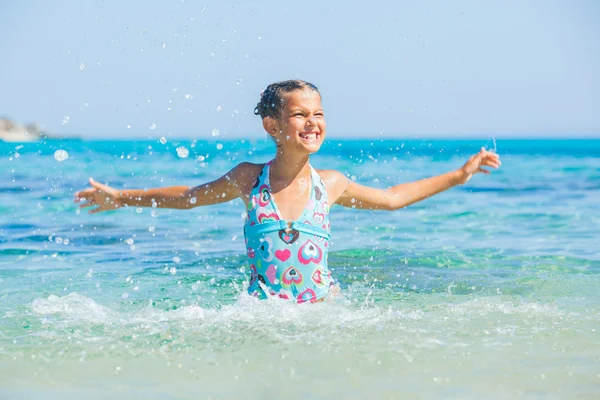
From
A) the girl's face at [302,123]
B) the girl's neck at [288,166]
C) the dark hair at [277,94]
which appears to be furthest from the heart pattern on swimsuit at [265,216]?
the dark hair at [277,94]

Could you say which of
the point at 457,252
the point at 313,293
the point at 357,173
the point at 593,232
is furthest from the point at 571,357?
the point at 357,173

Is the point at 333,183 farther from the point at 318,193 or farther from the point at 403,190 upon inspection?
the point at 403,190

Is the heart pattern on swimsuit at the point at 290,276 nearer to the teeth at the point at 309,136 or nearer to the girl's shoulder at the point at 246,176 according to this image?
the girl's shoulder at the point at 246,176

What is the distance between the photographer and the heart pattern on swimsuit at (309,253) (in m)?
4.28

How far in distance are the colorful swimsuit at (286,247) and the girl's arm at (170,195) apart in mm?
182

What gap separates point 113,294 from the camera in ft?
17.2

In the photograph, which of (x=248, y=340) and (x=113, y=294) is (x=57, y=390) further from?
(x=113, y=294)

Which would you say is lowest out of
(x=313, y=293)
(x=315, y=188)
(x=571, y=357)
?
(x=571, y=357)

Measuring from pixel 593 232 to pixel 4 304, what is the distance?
658cm

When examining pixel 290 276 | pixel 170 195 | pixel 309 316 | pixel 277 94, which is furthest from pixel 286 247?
pixel 277 94

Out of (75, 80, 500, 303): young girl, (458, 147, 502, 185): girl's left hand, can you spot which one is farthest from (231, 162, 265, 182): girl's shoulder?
(458, 147, 502, 185): girl's left hand

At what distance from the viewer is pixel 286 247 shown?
4.26 metres

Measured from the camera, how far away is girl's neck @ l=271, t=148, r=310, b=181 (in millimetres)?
4348

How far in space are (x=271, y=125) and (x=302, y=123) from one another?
9.7 inches
